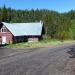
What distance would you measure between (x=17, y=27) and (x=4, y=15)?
8685cm

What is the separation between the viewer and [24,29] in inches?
3095

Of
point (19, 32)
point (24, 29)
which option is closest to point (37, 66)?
point (19, 32)

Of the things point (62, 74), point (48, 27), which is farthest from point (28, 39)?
point (62, 74)

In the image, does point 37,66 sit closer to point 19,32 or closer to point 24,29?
point 19,32

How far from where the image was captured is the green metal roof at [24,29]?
234ft

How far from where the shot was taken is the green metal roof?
71.3m

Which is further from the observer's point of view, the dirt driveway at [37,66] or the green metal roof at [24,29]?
the green metal roof at [24,29]

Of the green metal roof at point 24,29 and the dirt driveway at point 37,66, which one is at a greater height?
the green metal roof at point 24,29

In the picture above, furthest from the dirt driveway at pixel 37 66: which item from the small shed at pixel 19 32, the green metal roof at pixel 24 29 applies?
the green metal roof at pixel 24 29

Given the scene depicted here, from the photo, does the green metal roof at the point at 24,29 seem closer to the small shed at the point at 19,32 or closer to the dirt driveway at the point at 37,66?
the small shed at the point at 19,32

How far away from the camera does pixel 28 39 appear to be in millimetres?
78312

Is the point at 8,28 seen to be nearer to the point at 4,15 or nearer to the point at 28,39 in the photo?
the point at 28,39

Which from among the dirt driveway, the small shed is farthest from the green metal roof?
the dirt driveway

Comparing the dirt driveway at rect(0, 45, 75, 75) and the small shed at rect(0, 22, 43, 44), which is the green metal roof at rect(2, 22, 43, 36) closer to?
the small shed at rect(0, 22, 43, 44)
